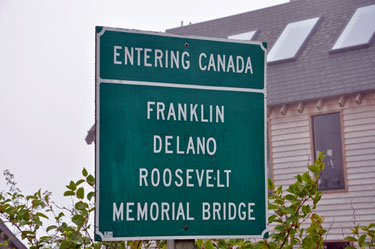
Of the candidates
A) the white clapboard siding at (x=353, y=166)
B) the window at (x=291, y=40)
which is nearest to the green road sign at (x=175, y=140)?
the white clapboard siding at (x=353, y=166)

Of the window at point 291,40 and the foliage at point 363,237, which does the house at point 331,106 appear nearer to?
the window at point 291,40

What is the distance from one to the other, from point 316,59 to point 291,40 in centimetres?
176

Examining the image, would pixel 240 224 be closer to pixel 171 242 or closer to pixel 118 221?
pixel 171 242

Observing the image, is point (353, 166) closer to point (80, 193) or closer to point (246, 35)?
point (246, 35)

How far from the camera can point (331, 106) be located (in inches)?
722

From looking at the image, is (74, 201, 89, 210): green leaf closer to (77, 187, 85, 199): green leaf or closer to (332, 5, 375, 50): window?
(77, 187, 85, 199): green leaf

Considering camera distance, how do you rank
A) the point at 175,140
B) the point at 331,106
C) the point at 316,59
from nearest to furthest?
the point at 175,140
the point at 331,106
the point at 316,59

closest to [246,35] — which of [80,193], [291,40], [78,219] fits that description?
[291,40]

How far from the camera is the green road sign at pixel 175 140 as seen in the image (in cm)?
309

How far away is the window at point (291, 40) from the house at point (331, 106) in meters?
0.03

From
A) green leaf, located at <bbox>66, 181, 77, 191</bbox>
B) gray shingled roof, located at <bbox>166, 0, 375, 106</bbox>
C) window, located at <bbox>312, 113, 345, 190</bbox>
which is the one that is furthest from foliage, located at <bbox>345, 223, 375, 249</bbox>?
window, located at <bbox>312, 113, 345, 190</bbox>

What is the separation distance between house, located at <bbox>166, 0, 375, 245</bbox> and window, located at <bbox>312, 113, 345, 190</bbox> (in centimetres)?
3

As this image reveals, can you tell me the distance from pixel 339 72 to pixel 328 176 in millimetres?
2717

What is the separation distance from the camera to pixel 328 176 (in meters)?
18.4
